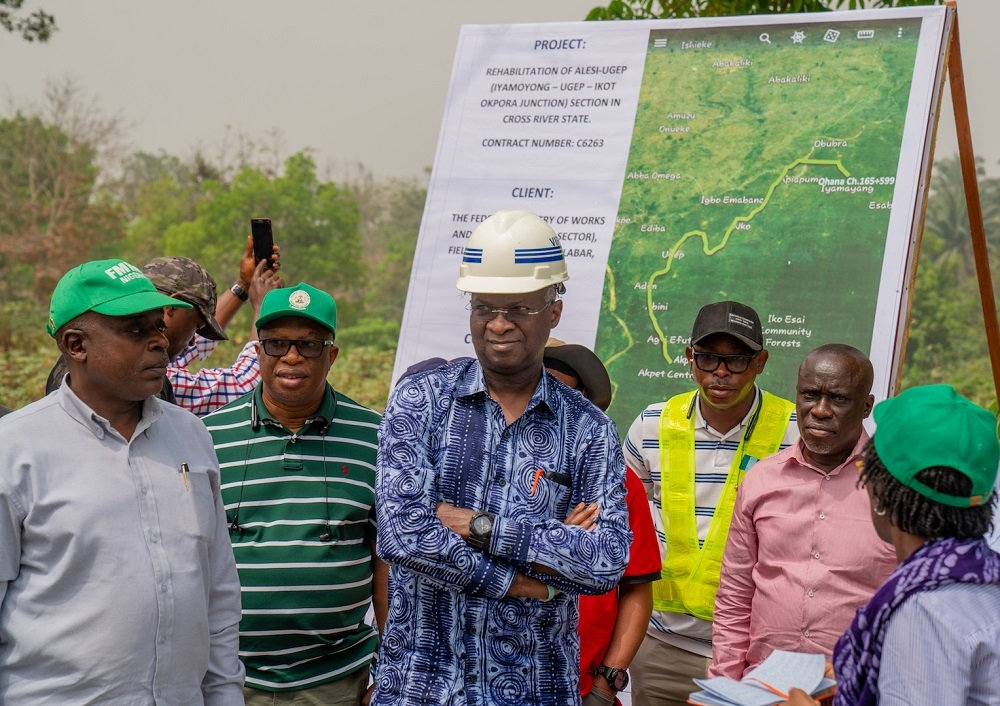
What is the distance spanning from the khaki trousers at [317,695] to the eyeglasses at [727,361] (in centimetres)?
164

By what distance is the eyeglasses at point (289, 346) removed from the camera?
136 inches

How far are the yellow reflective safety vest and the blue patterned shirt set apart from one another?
4.04 feet

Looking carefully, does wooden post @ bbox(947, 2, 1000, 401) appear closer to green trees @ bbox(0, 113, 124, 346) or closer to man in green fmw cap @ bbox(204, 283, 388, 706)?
man in green fmw cap @ bbox(204, 283, 388, 706)

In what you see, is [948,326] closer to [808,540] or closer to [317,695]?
[808,540]

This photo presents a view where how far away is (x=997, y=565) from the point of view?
6.89ft

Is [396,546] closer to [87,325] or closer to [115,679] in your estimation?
[115,679]

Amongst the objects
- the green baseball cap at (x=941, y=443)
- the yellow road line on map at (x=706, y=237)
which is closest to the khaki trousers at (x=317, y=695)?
the green baseball cap at (x=941, y=443)

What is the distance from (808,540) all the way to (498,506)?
47.5 inches

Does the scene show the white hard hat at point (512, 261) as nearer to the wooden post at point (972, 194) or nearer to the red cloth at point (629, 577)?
the red cloth at point (629, 577)

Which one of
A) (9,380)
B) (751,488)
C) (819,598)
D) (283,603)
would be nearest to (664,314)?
(751,488)

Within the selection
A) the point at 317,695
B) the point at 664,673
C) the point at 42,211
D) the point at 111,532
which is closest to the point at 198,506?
the point at 111,532

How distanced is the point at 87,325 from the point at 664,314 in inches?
111

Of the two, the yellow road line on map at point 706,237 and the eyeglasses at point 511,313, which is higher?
the yellow road line on map at point 706,237

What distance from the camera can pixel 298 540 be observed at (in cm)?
329
